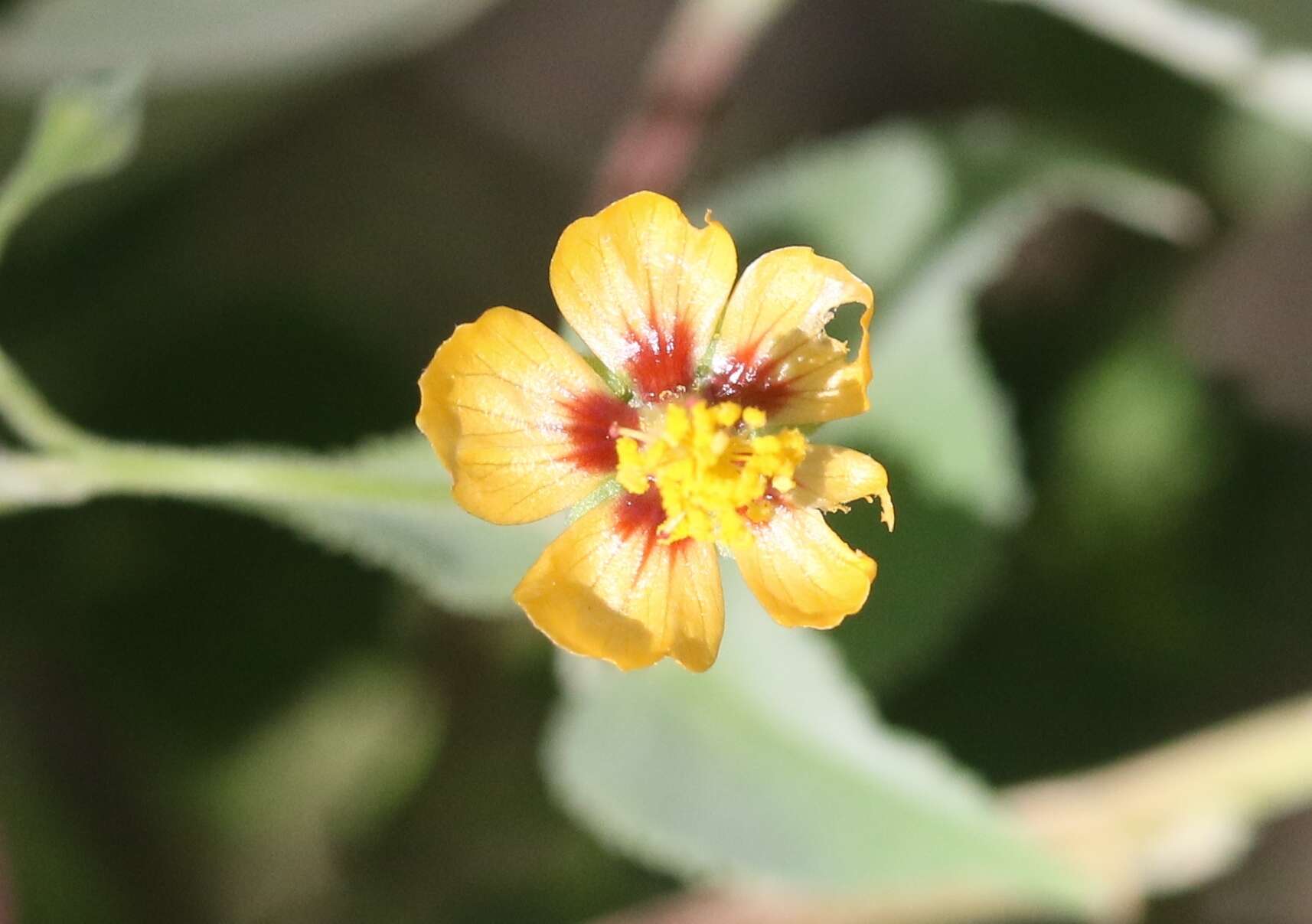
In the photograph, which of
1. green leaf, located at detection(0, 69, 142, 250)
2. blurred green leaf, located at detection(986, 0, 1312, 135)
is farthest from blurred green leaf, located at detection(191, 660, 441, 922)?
blurred green leaf, located at detection(986, 0, 1312, 135)

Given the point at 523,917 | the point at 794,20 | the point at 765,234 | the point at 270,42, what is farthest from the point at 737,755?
the point at 794,20

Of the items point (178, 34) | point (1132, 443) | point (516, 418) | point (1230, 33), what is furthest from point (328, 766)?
point (1230, 33)

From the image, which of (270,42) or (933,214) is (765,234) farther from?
(270,42)

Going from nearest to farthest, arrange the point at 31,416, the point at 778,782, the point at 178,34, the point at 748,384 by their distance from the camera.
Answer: the point at 31,416, the point at 748,384, the point at 778,782, the point at 178,34

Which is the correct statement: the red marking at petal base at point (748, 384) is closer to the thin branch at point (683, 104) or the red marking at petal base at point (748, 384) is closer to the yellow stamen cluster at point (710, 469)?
the yellow stamen cluster at point (710, 469)

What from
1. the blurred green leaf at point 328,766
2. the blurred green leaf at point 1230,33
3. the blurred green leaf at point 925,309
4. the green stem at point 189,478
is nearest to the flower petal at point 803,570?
the green stem at point 189,478

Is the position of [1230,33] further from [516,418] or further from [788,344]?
[516,418]
